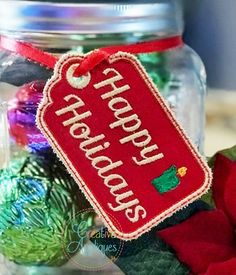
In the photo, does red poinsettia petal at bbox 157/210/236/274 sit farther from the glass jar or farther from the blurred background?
the blurred background

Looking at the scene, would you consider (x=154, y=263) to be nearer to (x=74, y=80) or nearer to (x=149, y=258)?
(x=149, y=258)

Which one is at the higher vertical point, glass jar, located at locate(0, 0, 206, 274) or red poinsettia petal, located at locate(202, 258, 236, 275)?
glass jar, located at locate(0, 0, 206, 274)

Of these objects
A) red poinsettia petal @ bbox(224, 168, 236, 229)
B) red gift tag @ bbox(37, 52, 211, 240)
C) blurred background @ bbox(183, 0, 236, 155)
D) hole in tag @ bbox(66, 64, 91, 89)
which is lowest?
blurred background @ bbox(183, 0, 236, 155)

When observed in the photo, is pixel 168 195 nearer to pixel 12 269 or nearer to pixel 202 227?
pixel 202 227

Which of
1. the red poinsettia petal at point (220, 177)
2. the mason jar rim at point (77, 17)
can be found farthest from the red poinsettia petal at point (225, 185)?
the mason jar rim at point (77, 17)

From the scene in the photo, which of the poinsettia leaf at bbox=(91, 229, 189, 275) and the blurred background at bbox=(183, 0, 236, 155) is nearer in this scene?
the poinsettia leaf at bbox=(91, 229, 189, 275)

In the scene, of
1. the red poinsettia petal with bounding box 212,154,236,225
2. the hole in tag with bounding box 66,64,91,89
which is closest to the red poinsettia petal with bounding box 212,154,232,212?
the red poinsettia petal with bounding box 212,154,236,225

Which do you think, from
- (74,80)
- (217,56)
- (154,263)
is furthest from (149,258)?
(217,56)

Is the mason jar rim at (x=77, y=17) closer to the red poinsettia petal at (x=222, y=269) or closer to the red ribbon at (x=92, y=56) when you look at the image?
the red ribbon at (x=92, y=56)
